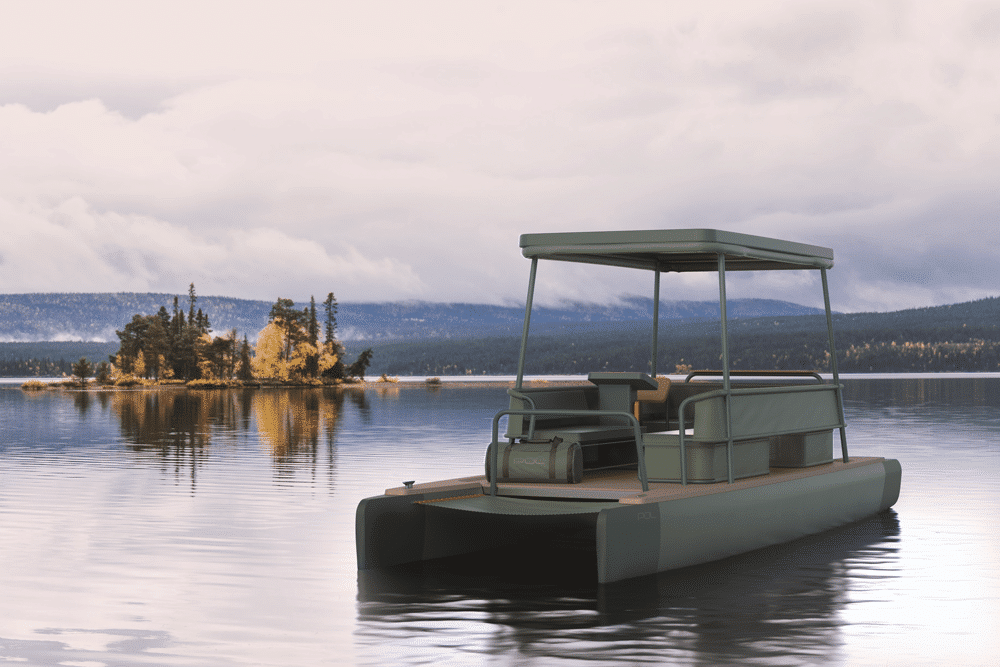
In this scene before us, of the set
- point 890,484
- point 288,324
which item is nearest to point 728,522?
point 890,484

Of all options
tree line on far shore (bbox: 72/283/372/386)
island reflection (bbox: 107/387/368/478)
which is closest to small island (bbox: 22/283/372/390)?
tree line on far shore (bbox: 72/283/372/386)

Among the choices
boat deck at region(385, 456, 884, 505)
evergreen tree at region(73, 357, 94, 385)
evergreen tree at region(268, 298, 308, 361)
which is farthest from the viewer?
evergreen tree at region(73, 357, 94, 385)

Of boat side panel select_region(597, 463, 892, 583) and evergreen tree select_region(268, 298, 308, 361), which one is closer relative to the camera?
boat side panel select_region(597, 463, 892, 583)

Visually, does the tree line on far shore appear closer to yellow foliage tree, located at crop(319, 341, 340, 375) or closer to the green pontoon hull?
yellow foliage tree, located at crop(319, 341, 340, 375)

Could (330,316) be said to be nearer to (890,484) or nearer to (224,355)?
(224,355)

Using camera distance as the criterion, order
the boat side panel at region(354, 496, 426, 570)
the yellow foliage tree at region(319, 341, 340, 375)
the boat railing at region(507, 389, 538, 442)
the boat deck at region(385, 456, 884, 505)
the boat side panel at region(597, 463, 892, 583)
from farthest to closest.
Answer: the yellow foliage tree at region(319, 341, 340, 375) → the boat railing at region(507, 389, 538, 442) → the boat side panel at region(354, 496, 426, 570) → the boat deck at region(385, 456, 884, 505) → the boat side panel at region(597, 463, 892, 583)

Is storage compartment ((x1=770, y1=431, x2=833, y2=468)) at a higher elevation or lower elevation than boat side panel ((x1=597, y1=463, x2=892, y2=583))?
higher

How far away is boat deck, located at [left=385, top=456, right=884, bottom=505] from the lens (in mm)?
11781

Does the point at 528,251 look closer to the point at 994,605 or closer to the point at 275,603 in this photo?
the point at 275,603

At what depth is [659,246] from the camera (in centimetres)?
1259

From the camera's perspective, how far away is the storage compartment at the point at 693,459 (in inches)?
502

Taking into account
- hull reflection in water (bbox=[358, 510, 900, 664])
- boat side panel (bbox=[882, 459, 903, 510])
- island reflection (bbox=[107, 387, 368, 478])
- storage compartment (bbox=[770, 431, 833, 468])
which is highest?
storage compartment (bbox=[770, 431, 833, 468])

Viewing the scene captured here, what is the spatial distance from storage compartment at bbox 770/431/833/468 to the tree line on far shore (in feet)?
319

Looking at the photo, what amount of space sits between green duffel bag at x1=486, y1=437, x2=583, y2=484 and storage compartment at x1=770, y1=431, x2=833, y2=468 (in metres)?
3.55
